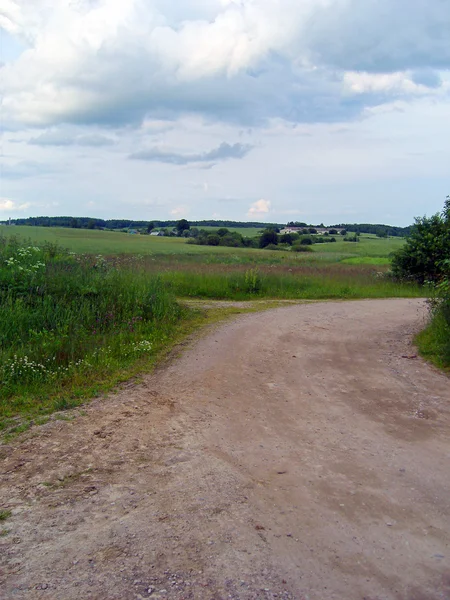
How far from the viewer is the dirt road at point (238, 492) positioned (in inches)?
127

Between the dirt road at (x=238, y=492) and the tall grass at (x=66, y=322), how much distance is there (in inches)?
38.1

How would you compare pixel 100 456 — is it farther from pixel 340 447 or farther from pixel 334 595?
pixel 334 595

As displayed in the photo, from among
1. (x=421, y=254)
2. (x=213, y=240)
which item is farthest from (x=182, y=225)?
(x=421, y=254)

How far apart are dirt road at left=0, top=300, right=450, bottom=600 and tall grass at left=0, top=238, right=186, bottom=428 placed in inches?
38.1

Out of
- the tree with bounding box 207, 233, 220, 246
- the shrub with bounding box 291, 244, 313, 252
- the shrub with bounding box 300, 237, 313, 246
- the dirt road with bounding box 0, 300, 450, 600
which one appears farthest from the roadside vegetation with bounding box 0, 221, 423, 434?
the shrub with bounding box 300, 237, 313, 246

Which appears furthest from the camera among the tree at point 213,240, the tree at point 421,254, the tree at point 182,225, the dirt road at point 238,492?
the tree at point 182,225

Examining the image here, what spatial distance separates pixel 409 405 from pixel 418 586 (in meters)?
3.61

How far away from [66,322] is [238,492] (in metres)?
5.94

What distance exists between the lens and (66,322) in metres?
9.32

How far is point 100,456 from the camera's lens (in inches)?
196

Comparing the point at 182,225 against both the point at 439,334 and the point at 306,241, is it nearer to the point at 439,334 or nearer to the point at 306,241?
the point at 306,241

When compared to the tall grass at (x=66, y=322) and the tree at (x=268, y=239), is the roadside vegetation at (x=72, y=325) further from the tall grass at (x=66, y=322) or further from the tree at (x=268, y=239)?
the tree at (x=268, y=239)

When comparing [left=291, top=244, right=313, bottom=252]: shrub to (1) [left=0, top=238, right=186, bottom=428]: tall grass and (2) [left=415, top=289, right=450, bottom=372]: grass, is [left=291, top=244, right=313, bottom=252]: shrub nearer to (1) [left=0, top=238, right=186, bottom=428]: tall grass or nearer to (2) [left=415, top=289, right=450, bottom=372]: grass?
(1) [left=0, top=238, right=186, bottom=428]: tall grass

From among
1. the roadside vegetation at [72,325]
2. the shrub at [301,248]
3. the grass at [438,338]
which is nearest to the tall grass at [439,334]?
the grass at [438,338]
